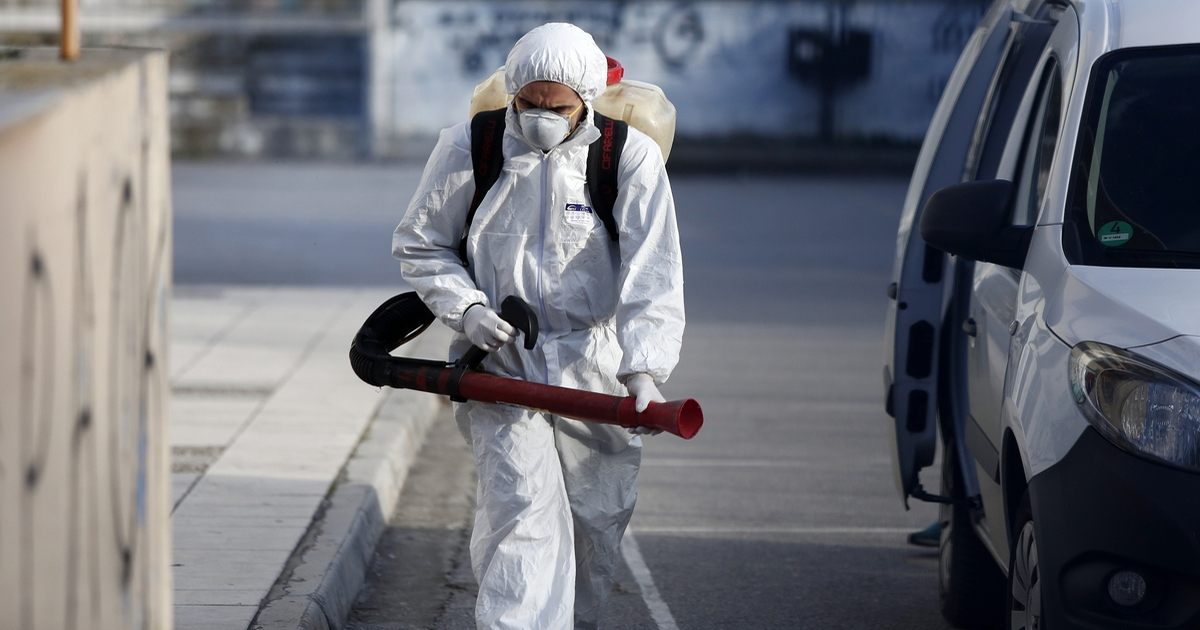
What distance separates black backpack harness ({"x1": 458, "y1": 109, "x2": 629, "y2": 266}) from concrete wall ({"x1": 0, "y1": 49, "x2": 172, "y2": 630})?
1.06 meters

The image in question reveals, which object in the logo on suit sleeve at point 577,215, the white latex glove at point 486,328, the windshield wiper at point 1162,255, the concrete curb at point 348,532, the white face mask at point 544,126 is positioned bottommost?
the concrete curb at point 348,532

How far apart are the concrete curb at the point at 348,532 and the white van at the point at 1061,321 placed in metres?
1.92

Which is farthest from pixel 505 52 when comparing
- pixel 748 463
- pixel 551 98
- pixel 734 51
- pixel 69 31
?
pixel 69 31

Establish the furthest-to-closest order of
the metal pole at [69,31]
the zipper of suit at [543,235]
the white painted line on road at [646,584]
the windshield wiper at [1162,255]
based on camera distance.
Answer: the white painted line on road at [646,584] < the zipper of suit at [543,235] < the windshield wiper at [1162,255] < the metal pole at [69,31]

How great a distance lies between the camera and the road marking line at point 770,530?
19.7ft

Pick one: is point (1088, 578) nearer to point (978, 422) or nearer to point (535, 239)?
point (978, 422)

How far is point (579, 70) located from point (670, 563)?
2473 millimetres

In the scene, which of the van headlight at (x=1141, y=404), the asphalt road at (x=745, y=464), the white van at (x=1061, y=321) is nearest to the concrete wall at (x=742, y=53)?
the asphalt road at (x=745, y=464)

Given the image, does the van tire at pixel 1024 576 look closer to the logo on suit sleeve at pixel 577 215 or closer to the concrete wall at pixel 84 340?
the logo on suit sleeve at pixel 577 215

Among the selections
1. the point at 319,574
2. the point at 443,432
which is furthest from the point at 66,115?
the point at 443,432

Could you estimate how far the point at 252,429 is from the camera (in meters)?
6.87

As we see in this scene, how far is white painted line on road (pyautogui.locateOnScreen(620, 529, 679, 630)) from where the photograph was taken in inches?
191

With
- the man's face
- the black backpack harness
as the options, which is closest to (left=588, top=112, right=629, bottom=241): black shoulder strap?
the black backpack harness

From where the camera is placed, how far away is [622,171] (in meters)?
3.78
